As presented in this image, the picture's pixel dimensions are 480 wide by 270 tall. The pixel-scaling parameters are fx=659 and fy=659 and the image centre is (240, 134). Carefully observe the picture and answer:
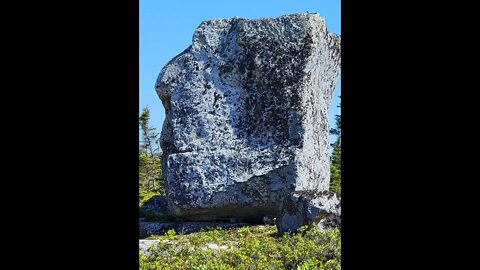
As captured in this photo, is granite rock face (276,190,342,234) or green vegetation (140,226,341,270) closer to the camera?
green vegetation (140,226,341,270)

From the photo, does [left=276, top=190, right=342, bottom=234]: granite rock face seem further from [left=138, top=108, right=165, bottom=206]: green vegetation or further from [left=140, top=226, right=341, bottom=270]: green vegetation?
[left=138, top=108, right=165, bottom=206]: green vegetation

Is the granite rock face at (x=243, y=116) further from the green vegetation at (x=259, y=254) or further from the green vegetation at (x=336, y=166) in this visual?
the green vegetation at (x=336, y=166)

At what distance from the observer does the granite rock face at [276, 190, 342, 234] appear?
803 cm

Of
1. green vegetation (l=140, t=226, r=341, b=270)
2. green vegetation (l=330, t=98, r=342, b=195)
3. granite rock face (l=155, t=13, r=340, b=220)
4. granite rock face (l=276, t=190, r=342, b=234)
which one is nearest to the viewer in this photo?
green vegetation (l=140, t=226, r=341, b=270)

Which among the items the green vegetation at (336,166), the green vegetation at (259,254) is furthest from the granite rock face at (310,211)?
the green vegetation at (336,166)

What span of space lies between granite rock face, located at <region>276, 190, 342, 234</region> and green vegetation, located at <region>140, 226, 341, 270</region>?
175 millimetres

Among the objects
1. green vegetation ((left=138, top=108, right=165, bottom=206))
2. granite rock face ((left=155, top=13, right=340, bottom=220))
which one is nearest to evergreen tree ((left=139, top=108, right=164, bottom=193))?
green vegetation ((left=138, top=108, right=165, bottom=206))

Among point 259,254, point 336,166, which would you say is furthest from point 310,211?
point 336,166

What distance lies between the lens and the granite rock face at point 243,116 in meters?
10.0

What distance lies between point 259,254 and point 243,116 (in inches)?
146

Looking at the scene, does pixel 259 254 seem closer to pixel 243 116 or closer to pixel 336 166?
pixel 243 116

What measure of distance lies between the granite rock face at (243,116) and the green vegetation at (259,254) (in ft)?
5.95
